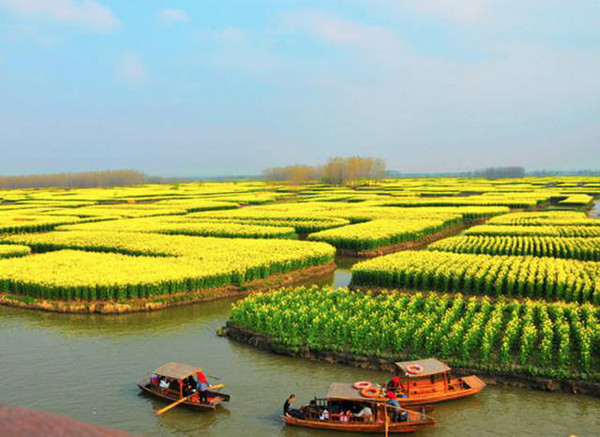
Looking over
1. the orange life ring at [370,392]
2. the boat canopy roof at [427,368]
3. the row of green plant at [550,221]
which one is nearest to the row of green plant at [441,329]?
the boat canopy roof at [427,368]

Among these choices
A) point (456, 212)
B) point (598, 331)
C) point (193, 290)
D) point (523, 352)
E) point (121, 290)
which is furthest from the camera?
point (456, 212)

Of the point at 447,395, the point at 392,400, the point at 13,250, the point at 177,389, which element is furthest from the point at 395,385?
the point at 13,250

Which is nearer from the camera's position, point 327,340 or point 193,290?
point 327,340

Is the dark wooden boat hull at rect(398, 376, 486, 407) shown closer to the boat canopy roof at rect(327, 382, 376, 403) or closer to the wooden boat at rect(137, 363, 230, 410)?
the boat canopy roof at rect(327, 382, 376, 403)

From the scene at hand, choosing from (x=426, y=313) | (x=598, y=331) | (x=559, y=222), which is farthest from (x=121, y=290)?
(x=559, y=222)

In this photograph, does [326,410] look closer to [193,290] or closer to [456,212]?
[193,290]

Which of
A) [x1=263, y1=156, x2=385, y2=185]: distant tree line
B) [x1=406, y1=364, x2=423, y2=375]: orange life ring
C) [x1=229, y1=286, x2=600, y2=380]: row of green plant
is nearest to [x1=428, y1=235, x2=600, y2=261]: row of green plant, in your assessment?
[x1=229, y1=286, x2=600, y2=380]: row of green plant

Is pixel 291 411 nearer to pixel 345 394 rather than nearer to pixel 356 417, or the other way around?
pixel 345 394
